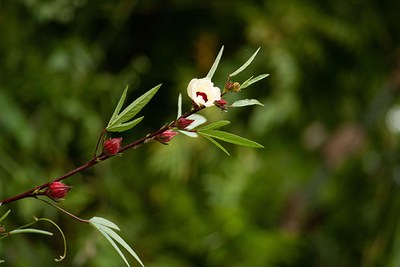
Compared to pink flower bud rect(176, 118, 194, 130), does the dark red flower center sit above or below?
above

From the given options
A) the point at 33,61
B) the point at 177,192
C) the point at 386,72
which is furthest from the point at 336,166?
the point at 33,61

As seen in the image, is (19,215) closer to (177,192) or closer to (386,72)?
(177,192)

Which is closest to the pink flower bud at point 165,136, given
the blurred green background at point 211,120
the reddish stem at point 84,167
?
the reddish stem at point 84,167

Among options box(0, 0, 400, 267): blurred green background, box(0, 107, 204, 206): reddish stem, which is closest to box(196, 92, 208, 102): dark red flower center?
box(0, 107, 204, 206): reddish stem

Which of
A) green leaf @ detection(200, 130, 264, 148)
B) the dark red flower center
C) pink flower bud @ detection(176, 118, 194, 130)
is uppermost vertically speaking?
the dark red flower center

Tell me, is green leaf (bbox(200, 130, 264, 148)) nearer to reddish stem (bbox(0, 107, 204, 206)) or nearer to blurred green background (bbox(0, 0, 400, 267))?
reddish stem (bbox(0, 107, 204, 206))

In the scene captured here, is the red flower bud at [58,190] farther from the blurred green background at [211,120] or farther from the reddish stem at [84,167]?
the blurred green background at [211,120]

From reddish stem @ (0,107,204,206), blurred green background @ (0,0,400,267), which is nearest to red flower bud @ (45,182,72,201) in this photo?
reddish stem @ (0,107,204,206)

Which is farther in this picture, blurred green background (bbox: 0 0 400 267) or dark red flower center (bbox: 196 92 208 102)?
blurred green background (bbox: 0 0 400 267)
